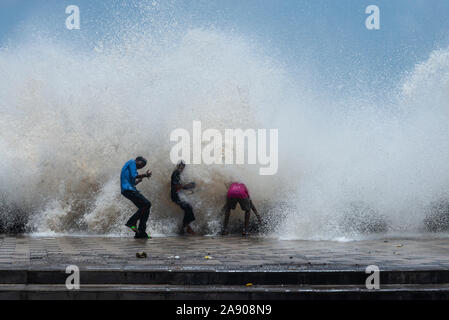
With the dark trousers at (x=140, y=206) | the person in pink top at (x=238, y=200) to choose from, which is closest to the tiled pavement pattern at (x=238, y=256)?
the dark trousers at (x=140, y=206)

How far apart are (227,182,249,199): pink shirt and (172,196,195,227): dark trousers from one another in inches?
32.0

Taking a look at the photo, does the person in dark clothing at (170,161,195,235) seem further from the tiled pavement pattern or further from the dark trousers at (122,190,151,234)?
the tiled pavement pattern

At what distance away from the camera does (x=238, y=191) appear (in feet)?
36.1

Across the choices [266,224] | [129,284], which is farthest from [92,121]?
[129,284]

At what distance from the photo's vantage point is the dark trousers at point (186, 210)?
1102 cm

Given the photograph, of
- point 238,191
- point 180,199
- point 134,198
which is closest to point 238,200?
point 238,191

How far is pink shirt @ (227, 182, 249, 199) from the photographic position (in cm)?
1100

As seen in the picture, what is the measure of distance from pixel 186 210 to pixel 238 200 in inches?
41.0

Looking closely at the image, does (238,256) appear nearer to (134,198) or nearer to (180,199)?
(134,198)

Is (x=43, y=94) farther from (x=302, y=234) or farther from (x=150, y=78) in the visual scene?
(x=302, y=234)

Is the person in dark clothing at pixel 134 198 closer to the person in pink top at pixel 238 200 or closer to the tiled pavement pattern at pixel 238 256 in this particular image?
the person in pink top at pixel 238 200

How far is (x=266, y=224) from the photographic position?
37.7 ft

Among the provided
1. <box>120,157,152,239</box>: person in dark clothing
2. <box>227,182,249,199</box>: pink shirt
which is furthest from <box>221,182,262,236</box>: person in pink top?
<box>120,157,152,239</box>: person in dark clothing
